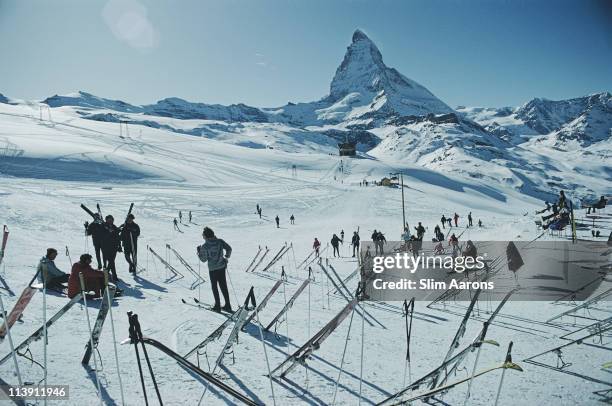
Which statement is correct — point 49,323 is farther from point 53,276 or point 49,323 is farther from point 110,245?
point 110,245

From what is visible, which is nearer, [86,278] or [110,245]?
[86,278]

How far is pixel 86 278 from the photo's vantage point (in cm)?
683

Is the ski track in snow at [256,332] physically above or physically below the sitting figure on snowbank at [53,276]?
below

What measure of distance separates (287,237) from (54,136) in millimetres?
77307

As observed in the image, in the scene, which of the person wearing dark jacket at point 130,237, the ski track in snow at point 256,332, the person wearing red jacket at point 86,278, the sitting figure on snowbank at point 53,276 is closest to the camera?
the ski track in snow at point 256,332

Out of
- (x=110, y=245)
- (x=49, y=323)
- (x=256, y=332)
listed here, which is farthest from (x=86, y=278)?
(x=256, y=332)

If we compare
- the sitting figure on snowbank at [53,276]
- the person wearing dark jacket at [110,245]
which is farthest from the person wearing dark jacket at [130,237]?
the sitting figure on snowbank at [53,276]

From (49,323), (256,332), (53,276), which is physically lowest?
(256,332)

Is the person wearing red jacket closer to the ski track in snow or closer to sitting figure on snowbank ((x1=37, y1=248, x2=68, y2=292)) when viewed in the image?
the ski track in snow

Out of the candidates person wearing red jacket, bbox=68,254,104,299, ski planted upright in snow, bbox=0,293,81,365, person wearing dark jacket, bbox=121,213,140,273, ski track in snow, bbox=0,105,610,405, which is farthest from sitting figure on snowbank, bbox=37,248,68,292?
ski planted upright in snow, bbox=0,293,81,365

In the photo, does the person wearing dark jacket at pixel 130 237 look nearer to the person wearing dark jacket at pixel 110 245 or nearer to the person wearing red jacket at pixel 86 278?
the person wearing dark jacket at pixel 110 245

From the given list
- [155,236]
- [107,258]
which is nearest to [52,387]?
[107,258]

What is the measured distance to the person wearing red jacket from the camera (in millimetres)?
6570

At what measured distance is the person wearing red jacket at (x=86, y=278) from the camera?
6570 millimetres
